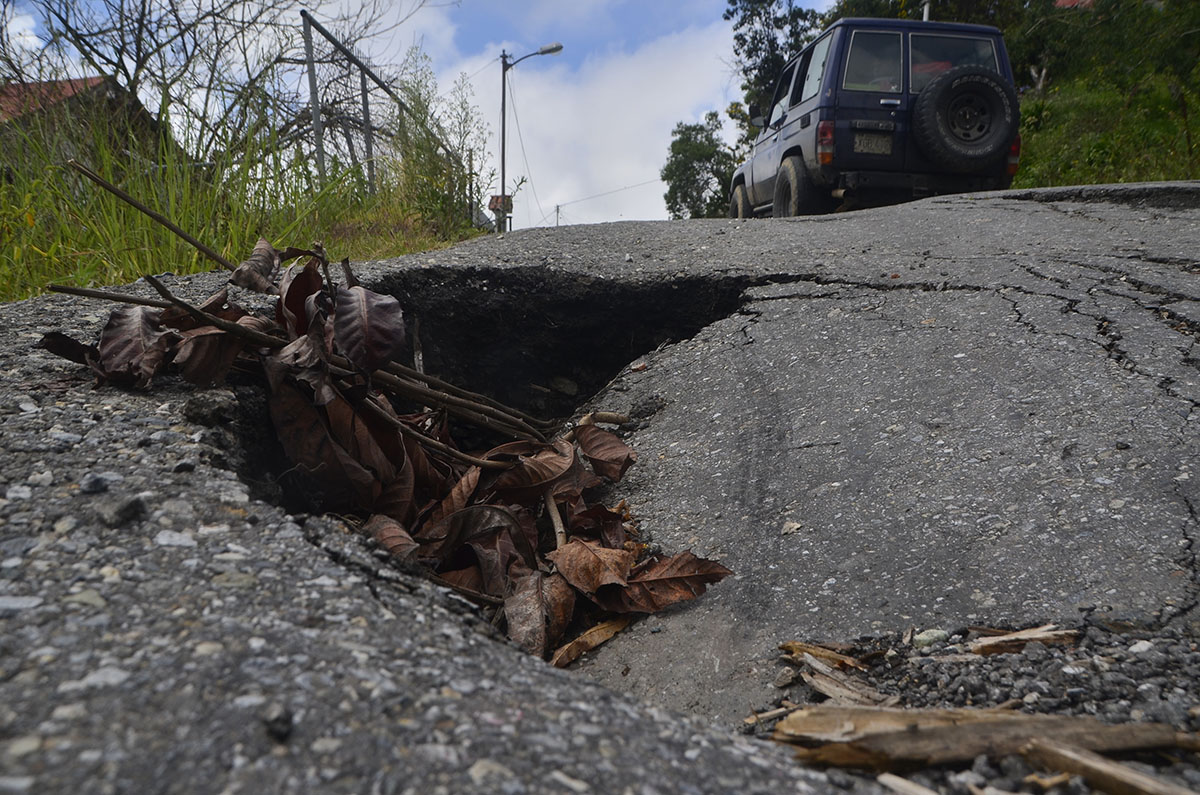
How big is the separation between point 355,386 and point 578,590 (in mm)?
634

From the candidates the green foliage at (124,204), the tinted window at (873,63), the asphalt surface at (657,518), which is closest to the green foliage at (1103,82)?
the tinted window at (873,63)

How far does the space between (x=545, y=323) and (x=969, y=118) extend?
4.29 m

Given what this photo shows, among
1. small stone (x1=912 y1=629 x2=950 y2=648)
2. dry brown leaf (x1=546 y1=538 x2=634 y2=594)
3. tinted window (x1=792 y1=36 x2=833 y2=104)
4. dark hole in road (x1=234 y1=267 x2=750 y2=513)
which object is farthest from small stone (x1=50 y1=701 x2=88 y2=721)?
tinted window (x1=792 y1=36 x2=833 y2=104)

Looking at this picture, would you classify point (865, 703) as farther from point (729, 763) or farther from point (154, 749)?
point (154, 749)

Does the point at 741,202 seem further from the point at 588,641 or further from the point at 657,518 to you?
the point at 588,641

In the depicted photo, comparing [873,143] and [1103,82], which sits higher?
[1103,82]

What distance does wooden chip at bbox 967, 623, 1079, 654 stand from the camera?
1188 mm

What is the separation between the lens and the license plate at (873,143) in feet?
18.6

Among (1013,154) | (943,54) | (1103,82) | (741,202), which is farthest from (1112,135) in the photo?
(1013,154)

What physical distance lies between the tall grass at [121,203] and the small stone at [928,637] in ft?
10.1

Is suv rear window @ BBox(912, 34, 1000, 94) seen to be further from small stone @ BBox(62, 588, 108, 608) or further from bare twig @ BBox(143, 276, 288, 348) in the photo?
small stone @ BBox(62, 588, 108, 608)

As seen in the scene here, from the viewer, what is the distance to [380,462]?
160cm

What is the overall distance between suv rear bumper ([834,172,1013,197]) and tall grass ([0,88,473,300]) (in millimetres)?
3585

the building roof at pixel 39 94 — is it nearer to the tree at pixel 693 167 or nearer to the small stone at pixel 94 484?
the small stone at pixel 94 484
